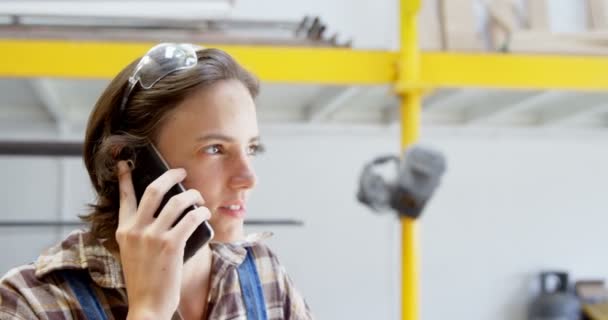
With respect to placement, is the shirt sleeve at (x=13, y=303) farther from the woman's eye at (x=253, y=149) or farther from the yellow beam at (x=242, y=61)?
the yellow beam at (x=242, y=61)

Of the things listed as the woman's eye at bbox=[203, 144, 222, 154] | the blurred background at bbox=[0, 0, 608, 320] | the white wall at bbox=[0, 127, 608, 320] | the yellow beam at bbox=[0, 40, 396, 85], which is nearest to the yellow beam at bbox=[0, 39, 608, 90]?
the yellow beam at bbox=[0, 40, 396, 85]

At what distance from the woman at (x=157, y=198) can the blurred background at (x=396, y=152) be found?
1864mm

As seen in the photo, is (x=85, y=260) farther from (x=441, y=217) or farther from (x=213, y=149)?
(x=441, y=217)

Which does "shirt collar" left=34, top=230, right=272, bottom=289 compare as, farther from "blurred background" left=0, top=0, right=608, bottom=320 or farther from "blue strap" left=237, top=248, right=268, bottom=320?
"blurred background" left=0, top=0, right=608, bottom=320

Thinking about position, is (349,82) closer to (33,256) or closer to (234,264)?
(234,264)

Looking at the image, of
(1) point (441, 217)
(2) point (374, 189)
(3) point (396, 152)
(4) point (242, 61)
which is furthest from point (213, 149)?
(1) point (441, 217)

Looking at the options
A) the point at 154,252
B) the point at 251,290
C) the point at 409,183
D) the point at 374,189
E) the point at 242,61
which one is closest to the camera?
the point at 154,252

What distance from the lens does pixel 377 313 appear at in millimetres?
3088

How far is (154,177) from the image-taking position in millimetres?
662

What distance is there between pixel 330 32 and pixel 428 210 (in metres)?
0.80

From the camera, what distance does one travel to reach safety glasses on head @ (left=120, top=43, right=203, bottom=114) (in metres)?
0.67

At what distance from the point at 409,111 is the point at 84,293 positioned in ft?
4.06

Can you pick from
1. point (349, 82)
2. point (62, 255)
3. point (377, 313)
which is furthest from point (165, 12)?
point (377, 313)

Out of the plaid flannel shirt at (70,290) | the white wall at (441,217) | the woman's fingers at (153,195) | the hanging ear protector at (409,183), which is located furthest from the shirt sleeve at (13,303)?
the white wall at (441,217)
